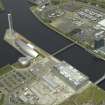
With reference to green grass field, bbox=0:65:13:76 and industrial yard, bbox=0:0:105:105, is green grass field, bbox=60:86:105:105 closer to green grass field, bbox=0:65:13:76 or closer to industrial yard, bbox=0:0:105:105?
industrial yard, bbox=0:0:105:105

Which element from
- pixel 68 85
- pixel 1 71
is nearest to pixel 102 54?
pixel 68 85

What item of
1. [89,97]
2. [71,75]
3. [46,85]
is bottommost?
[89,97]

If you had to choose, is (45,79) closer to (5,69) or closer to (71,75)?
(71,75)

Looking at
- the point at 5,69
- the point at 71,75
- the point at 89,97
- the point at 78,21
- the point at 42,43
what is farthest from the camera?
the point at 78,21

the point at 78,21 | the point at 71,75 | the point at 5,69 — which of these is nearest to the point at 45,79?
the point at 71,75

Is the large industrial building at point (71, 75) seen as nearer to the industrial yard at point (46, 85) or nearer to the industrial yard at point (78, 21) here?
the industrial yard at point (46, 85)

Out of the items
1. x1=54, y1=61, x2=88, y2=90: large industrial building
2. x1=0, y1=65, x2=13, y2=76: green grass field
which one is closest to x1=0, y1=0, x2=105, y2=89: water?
x1=0, y1=65, x2=13, y2=76: green grass field

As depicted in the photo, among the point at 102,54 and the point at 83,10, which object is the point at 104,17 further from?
the point at 102,54
